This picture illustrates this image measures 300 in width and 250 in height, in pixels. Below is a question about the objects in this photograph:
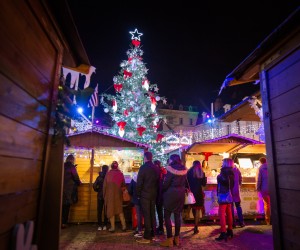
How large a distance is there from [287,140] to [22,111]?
373cm

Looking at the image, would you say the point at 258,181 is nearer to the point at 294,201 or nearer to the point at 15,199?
the point at 294,201

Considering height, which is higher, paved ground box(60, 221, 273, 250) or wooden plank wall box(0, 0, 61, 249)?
wooden plank wall box(0, 0, 61, 249)

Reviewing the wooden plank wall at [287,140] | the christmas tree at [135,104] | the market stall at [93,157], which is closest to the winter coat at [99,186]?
the market stall at [93,157]

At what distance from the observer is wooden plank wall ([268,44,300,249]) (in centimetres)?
377

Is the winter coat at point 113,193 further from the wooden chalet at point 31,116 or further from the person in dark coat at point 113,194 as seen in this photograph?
the wooden chalet at point 31,116

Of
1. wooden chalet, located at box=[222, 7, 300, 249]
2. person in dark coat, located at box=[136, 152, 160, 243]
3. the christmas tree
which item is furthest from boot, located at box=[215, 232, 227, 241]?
the christmas tree

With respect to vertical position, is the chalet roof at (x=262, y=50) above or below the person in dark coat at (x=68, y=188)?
above

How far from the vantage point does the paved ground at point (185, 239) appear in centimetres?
662

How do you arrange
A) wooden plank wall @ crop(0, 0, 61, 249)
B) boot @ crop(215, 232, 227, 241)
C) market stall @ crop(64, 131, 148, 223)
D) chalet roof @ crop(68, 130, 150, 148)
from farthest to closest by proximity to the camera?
chalet roof @ crop(68, 130, 150, 148) < market stall @ crop(64, 131, 148, 223) < boot @ crop(215, 232, 227, 241) < wooden plank wall @ crop(0, 0, 61, 249)

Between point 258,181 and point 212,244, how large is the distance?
125 inches

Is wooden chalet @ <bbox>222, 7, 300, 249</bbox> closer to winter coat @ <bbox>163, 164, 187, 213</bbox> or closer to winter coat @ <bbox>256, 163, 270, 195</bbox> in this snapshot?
winter coat @ <bbox>163, 164, 187, 213</bbox>

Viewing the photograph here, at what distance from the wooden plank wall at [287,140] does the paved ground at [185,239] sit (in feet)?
9.93

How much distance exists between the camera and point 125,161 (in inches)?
488

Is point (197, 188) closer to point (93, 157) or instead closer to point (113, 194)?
point (113, 194)
